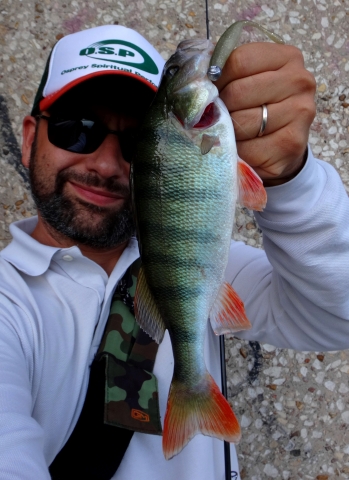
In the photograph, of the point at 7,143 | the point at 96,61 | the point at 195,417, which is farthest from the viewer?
the point at 7,143

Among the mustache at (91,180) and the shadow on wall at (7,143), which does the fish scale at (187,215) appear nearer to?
the mustache at (91,180)

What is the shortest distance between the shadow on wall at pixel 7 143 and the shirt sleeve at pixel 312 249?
1356 millimetres

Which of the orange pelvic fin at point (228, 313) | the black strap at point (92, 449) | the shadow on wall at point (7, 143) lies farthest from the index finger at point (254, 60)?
the shadow on wall at point (7, 143)

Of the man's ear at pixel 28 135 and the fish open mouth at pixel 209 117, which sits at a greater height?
the fish open mouth at pixel 209 117

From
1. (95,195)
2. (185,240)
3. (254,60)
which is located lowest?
(95,195)

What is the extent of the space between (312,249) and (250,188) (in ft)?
0.81

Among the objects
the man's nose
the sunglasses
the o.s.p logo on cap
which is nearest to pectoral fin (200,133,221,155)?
the sunglasses

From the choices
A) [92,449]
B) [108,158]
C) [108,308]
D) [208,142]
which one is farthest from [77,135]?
[92,449]

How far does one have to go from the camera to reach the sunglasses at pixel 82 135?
124cm

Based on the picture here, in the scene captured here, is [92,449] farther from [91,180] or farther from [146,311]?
[91,180]

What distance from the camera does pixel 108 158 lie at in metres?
1.32

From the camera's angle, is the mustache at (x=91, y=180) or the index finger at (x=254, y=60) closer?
the index finger at (x=254, y=60)

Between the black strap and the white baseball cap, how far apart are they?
969mm

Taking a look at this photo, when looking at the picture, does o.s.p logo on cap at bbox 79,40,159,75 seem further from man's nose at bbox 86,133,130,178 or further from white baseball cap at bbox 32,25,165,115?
man's nose at bbox 86,133,130,178
